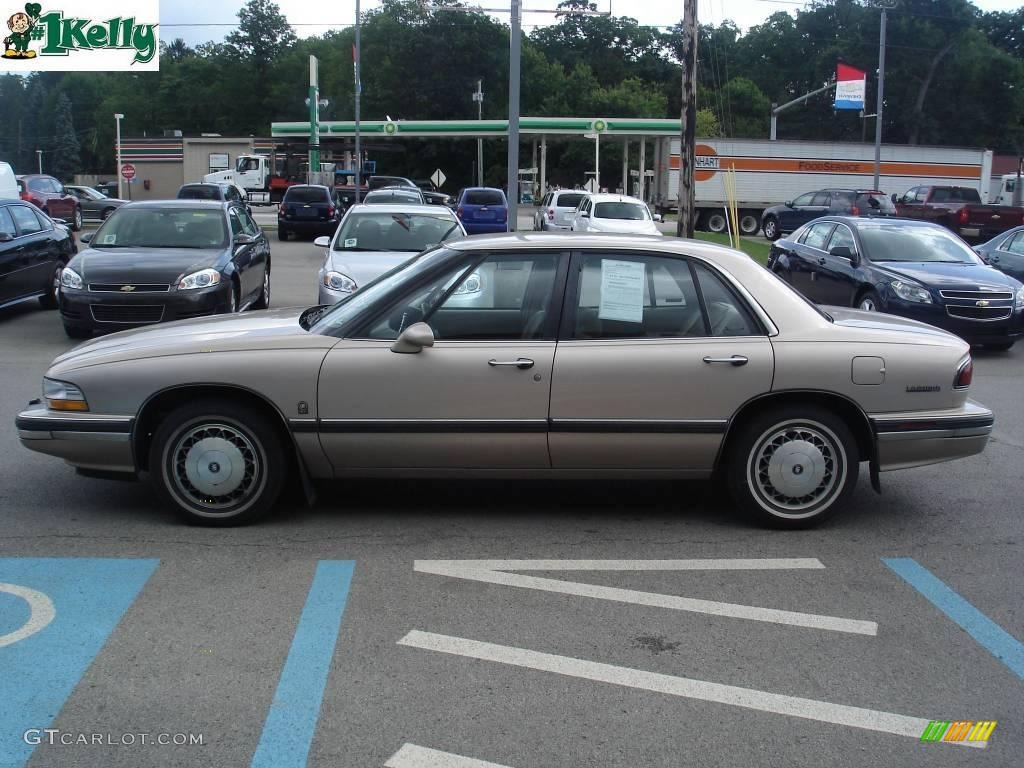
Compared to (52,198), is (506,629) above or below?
below

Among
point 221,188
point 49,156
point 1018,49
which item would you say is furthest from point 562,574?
point 49,156

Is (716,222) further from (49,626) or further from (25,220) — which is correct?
(49,626)

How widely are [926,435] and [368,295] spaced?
10.1ft

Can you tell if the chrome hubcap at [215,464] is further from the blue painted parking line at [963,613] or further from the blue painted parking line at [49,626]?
the blue painted parking line at [963,613]

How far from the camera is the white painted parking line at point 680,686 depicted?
12.0 feet

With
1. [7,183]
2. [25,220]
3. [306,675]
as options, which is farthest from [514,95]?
[306,675]

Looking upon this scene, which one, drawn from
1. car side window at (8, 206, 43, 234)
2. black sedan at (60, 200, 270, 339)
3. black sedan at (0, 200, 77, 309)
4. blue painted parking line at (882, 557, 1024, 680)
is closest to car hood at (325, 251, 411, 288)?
black sedan at (60, 200, 270, 339)

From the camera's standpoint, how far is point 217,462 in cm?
558

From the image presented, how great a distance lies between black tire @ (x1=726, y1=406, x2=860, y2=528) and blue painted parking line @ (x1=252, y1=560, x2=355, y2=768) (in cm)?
210

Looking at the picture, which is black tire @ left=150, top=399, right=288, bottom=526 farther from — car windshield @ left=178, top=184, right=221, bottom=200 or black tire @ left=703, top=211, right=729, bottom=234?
black tire @ left=703, top=211, right=729, bottom=234

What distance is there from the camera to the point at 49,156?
→ 113125 mm

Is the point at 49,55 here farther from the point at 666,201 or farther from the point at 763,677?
the point at 763,677

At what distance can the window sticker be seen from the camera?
18.6ft

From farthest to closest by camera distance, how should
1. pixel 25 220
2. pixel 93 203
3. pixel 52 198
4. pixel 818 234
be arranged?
1. pixel 93 203
2. pixel 52 198
3. pixel 818 234
4. pixel 25 220
